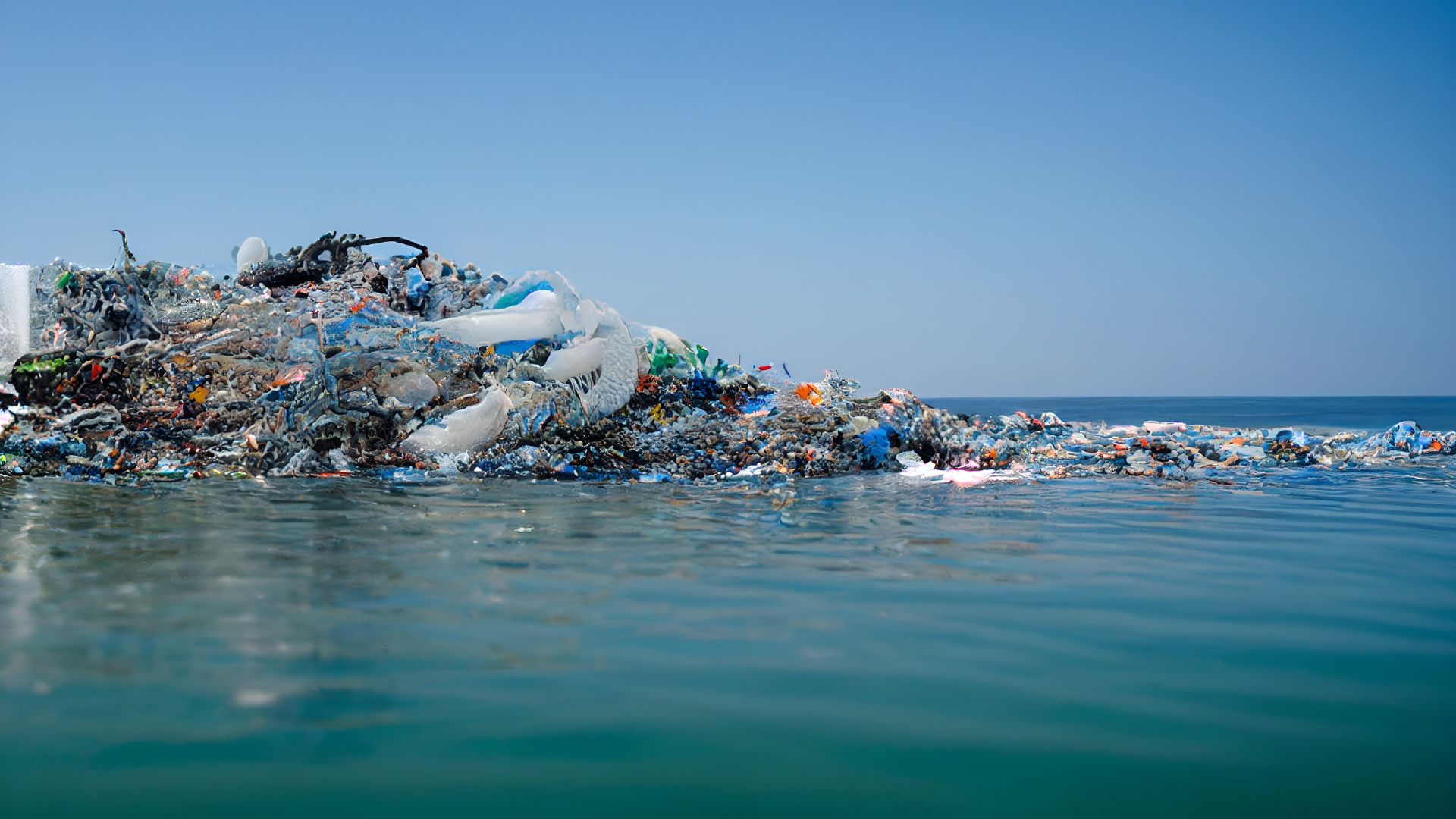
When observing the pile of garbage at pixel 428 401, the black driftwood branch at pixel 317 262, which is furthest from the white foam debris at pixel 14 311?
the black driftwood branch at pixel 317 262

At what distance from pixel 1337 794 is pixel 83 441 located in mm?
7263

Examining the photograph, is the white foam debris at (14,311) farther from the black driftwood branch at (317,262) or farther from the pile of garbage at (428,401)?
the black driftwood branch at (317,262)

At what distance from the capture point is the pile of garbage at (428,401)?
6516mm

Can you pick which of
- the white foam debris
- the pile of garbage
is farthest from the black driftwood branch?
the white foam debris

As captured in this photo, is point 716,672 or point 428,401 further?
point 428,401

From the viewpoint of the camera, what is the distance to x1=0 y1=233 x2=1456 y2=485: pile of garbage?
6.52 metres

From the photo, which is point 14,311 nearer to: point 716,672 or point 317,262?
point 317,262

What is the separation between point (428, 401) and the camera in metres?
7.08

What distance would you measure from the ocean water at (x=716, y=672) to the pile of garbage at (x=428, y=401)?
7.95 ft

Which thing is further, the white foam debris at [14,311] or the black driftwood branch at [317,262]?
the black driftwood branch at [317,262]

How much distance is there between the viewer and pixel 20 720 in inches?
70.6

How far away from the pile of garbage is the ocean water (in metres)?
2.42

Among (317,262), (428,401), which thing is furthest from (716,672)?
(317,262)

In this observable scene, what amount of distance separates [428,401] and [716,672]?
548 cm
